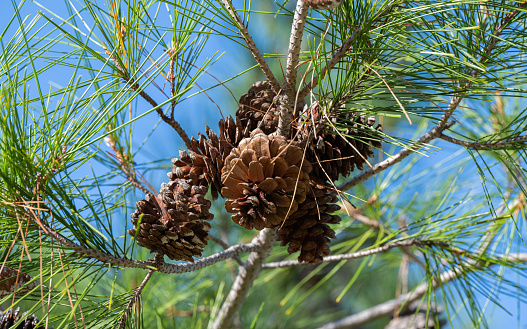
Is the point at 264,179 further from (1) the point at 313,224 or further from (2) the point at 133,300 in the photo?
(2) the point at 133,300

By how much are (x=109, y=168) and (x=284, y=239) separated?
15.9 inches

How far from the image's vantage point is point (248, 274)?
81cm

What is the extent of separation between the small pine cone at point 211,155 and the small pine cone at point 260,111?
0.02 m

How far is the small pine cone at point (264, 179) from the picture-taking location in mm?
510

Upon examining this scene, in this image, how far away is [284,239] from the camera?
600mm

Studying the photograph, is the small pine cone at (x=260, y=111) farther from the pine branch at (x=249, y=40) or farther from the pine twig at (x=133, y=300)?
the pine twig at (x=133, y=300)

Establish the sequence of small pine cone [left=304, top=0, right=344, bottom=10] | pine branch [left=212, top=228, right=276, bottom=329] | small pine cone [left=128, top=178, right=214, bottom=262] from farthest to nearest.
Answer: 1. pine branch [left=212, top=228, right=276, bottom=329]
2. small pine cone [left=128, top=178, right=214, bottom=262]
3. small pine cone [left=304, top=0, right=344, bottom=10]

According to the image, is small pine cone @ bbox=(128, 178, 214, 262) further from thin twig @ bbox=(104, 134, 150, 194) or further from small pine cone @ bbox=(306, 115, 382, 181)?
thin twig @ bbox=(104, 134, 150, 194)

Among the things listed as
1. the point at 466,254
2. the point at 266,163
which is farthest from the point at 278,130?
the point at 466,254

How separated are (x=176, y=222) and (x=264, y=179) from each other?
4.6 inches

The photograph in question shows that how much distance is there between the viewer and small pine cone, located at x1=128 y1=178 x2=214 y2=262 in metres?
0.55

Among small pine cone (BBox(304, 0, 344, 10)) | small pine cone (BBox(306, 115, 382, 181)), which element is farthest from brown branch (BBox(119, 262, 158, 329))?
small pine cone (BBox(304, 0, 344, 10))

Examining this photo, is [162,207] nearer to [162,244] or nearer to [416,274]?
[162,244]

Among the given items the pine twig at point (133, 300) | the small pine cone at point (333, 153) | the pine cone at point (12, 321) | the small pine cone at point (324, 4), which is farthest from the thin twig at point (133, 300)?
the small pine cone at point (324, 4)
